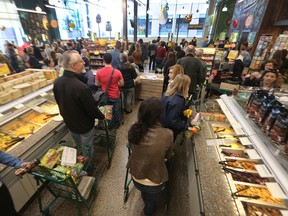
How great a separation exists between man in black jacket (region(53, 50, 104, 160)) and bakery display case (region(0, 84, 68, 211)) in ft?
1.35

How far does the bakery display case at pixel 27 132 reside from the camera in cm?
187

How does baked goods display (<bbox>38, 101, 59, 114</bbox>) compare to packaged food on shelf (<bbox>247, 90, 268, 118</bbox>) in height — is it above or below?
below

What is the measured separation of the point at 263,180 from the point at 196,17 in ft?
75.8

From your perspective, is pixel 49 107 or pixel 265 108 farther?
pixel 49 107

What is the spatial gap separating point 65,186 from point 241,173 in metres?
2.03

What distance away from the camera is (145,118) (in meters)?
1.40

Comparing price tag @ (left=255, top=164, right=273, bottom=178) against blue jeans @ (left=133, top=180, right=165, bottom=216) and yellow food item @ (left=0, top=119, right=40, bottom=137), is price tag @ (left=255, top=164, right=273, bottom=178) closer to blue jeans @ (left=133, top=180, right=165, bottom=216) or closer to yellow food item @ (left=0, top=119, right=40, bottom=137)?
blue jeans @ (left=133, top=180, right=165, bottom=216)

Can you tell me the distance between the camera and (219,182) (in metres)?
1.45

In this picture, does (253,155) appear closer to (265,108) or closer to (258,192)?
(258,192)

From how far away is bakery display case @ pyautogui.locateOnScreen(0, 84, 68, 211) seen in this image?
1871mm

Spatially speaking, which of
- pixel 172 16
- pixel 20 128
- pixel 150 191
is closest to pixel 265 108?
pixel 150 191

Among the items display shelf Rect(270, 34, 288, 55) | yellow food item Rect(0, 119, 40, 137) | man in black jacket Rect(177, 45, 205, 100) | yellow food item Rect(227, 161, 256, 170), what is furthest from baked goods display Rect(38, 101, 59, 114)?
display shelf Rect(270, 34, 288, 55)

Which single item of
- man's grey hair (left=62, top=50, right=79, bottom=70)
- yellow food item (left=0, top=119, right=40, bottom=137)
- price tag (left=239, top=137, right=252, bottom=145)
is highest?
man's grey hair (left=62, top=50, right=79, bottom=70)

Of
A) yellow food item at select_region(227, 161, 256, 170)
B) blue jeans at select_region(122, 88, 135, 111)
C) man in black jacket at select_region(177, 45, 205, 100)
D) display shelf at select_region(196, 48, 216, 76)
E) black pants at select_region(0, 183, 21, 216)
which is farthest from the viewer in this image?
display shelf at select_region(196, 48, 216, 76)
